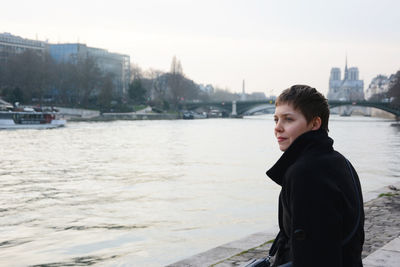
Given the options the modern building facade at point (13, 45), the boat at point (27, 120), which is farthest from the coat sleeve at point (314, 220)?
the modern building facade at point (13, 45)

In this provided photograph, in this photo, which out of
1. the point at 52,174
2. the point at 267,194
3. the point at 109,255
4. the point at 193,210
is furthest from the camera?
the point at 52,174

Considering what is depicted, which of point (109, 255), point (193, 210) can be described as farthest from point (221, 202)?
point (109, 255)

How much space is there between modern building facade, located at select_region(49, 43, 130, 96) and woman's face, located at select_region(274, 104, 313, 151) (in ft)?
339

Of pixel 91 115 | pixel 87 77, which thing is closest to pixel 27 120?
pixel 91 115

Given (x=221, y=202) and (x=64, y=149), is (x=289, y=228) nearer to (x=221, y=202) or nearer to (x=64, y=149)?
(x=221, y=202)

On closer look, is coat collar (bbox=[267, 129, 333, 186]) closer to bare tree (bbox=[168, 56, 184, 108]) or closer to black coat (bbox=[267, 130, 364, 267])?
black coat (bbox=[267, 130, 364, 267])

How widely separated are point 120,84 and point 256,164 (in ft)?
355

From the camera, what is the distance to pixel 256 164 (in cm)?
2214

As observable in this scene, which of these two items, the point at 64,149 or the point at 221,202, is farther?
the point at 64,149

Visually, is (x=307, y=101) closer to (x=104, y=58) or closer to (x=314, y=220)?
(x=314, y=220)

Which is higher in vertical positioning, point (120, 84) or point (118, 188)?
point (120, 84)

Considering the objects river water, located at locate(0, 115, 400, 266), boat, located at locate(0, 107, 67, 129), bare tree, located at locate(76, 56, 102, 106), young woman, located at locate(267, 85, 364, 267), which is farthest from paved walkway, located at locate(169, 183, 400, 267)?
bare tree, located at locate(76, 56, 102, 106)

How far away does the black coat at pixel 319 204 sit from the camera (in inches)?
75.7

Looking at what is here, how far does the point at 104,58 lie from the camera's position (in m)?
124
